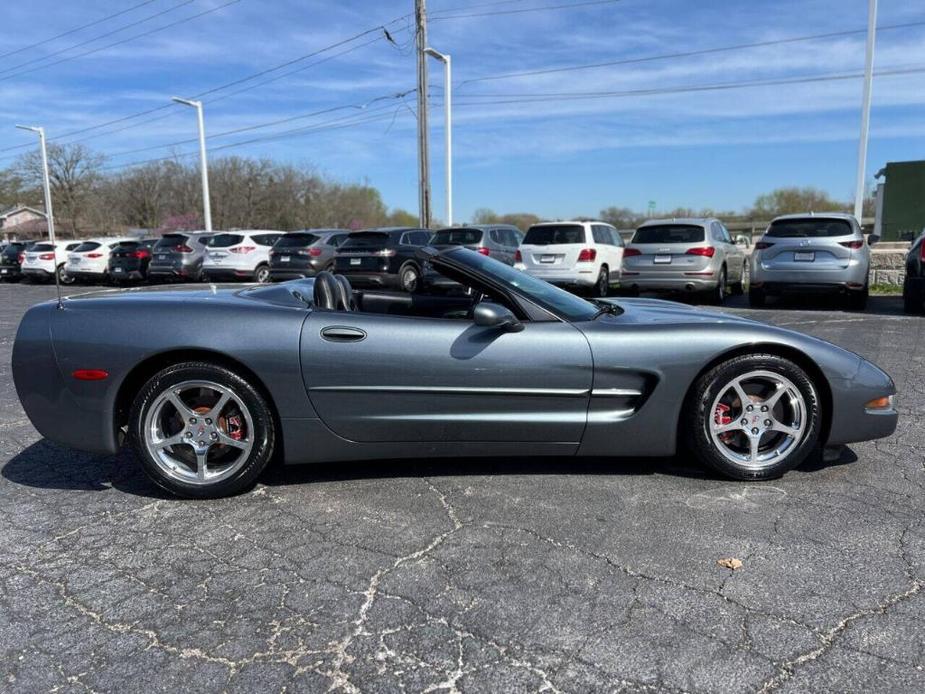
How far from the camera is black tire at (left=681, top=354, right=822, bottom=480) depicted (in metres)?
3.55

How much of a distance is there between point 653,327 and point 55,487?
10.7 feet

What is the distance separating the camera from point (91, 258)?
73.1ft

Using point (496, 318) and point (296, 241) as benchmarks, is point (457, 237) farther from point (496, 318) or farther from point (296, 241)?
point (496, 318)

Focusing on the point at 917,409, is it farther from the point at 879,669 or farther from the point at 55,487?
the point at 55,487

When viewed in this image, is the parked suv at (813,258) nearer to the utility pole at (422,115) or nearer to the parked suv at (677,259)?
the parked suv at (677,259)

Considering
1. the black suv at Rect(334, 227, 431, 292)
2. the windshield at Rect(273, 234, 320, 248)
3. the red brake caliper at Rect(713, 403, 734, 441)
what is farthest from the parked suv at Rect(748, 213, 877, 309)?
the windshield at Rect(273, 234, 320, 248)

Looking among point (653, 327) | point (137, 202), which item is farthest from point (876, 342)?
point (137, 202)

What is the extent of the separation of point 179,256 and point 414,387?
1800 centimetres

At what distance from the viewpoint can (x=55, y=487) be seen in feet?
12.3

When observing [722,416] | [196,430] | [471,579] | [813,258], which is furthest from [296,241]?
[471,579]

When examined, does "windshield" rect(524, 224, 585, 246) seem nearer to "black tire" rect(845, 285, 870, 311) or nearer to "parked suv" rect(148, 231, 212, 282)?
"black tire" rect(845, 285, 870, 311)

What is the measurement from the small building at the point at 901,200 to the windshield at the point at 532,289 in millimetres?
23913

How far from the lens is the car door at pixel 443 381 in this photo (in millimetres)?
3434

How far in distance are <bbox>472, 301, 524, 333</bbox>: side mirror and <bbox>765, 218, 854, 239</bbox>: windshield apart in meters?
9.25
